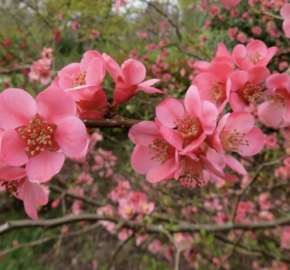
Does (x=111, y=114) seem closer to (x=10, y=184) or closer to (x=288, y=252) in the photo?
(x=10, y=184)

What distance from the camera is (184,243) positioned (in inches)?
68.0

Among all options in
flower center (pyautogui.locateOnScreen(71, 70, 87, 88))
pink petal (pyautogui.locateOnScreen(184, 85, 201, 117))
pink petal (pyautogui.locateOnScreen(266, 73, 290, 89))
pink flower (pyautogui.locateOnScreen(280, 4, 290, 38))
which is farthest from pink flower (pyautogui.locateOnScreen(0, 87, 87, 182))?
pink flower (pyautogui.locateOnScreen(280, 4, 290, 38))

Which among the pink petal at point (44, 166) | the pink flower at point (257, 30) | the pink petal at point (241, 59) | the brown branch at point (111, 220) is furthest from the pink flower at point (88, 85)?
the pink flower at point (257, 30)

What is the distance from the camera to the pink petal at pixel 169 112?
1.57 ft

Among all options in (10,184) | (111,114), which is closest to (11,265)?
(10,184)

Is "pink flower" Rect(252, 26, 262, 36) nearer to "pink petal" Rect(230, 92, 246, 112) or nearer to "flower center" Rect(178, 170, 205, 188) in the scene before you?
"pink petal" Rect(230, 92, 246, 112)

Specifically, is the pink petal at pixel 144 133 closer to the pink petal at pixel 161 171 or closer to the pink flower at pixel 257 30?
the pink petal at pixel 161 171

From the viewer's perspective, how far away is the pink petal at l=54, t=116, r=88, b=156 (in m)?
0.40

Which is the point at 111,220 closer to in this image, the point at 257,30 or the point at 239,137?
the point at 239,137

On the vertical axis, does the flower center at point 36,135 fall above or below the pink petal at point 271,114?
below

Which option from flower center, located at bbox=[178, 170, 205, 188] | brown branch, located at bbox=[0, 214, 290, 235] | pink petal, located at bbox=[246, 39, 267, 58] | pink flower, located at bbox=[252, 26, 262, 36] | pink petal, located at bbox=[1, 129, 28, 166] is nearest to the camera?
pink petal, located at bbox=[1, 129, 28, 166]

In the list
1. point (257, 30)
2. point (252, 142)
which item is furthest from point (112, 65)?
point (257, 30)

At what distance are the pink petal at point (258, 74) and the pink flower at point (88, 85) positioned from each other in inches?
13.2

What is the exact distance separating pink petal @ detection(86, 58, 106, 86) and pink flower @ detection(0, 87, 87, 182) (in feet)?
0.22
